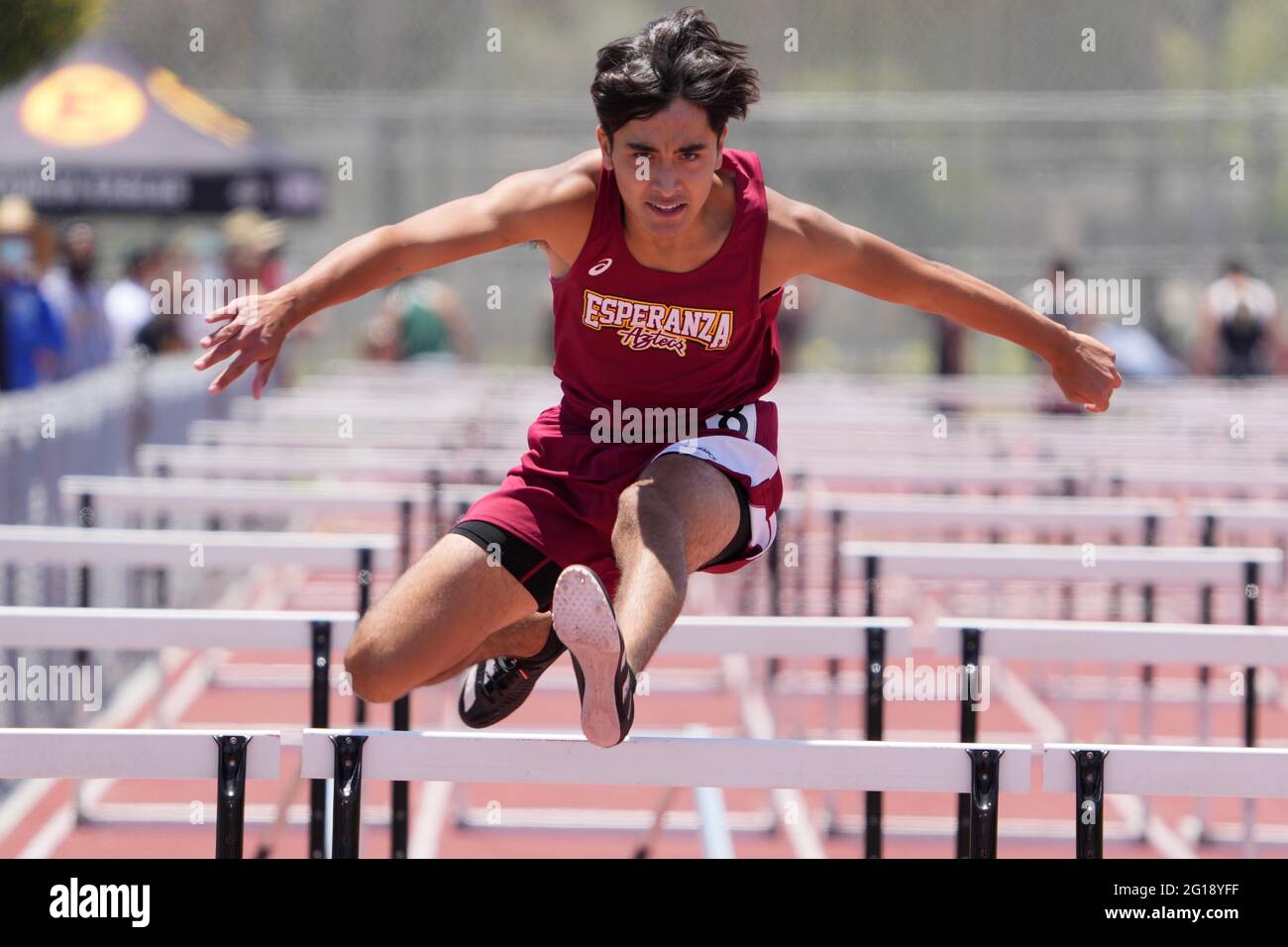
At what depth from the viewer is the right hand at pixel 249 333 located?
3.16 m

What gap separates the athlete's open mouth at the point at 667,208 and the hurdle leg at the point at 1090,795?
1367 mm

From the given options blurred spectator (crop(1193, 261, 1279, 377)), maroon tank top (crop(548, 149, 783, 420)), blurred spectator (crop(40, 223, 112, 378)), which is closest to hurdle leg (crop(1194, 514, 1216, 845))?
maroon tank top (crop(548, 149, 783, 420))

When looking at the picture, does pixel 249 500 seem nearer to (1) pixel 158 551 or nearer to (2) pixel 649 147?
(1) pixel 158 551

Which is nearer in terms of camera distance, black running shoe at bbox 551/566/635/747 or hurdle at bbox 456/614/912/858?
black running shoe at bbox 551/566/635/747

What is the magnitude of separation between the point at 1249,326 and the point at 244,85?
11259 millimetres

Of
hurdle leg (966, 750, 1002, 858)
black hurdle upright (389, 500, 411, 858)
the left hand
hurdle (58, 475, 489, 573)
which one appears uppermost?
the left hand

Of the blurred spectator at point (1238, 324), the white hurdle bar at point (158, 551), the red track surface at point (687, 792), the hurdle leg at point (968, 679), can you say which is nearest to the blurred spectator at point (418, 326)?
the red track surface at point (687, 792)

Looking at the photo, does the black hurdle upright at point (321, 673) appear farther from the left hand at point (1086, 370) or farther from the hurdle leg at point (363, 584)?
the left hand at point (1086, 370)

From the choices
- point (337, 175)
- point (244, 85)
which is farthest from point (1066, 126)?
point (244, 85)

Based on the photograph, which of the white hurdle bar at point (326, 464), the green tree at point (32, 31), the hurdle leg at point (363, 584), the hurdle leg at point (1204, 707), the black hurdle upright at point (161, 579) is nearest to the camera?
the hurdle leg at point (363, 584)

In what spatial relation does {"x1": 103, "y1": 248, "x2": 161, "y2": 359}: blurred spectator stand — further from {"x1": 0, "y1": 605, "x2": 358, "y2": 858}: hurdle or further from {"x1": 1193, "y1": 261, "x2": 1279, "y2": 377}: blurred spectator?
{"x1": 1193, "y1": 261, "x2": 1279, "y2": 377}: blurred spectator

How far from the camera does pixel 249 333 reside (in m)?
3.17

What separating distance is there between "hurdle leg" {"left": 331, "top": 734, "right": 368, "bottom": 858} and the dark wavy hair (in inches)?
55.9

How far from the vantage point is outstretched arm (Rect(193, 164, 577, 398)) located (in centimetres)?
318
